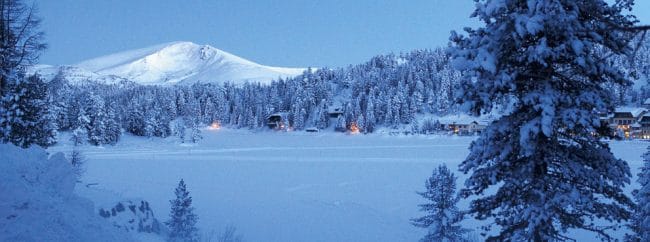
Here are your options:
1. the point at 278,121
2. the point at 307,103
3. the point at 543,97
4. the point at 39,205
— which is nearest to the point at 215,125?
the point at 278,121

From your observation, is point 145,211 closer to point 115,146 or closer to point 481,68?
point 481,68

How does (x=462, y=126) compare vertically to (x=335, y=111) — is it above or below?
below

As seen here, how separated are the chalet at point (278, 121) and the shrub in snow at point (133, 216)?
131648 mm

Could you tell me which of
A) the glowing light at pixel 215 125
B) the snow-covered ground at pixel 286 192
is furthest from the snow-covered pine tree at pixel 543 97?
the glowing light at pixel 215 125

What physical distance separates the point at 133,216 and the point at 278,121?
451ft

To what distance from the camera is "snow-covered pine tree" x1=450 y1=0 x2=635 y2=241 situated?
6836mm

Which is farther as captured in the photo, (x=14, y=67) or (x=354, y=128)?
(x=354, y=128)

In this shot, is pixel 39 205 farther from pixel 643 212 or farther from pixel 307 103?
pixel 307 103

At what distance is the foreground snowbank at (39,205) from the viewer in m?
6.17

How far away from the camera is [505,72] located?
7.18 meters

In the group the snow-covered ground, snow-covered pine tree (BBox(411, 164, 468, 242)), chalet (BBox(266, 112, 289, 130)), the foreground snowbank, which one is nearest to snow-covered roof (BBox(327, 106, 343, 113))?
chalet (BBox(266, 112, 289, 130))

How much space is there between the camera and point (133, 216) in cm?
1297

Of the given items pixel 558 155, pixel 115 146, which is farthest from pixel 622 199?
pixel 115 146

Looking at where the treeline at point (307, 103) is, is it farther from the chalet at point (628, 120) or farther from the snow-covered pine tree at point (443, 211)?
Answer: the snow-covered pine tree at point (443, 211)
